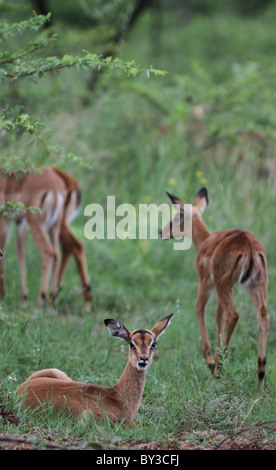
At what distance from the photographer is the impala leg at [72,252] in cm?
903

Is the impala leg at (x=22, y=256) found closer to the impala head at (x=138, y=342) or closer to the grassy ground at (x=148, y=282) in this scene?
the grassy ground at (x=148, y=282)

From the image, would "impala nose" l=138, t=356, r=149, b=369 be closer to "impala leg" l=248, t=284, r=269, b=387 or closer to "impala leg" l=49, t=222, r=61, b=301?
"impala leg" l=248, t=284, r=269, b=387

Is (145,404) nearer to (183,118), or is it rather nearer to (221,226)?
(221,226)

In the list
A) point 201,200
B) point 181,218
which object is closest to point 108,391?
point 181,218

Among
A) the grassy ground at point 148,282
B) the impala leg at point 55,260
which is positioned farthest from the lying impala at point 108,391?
the impala leg at point 55,260

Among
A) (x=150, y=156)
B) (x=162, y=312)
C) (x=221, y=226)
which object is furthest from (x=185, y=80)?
(x=162, y=312)

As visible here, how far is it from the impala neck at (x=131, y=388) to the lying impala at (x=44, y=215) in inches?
131

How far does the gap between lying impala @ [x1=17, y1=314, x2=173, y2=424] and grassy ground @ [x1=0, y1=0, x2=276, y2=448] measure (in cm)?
11

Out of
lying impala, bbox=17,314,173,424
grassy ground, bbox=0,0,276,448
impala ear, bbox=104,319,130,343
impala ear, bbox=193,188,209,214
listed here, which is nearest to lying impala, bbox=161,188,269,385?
grassy ground, bbox=0,0,276,448

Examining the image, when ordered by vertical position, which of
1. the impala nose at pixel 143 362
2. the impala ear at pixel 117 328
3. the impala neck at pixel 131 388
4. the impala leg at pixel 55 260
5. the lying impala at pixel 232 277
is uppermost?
the impala leg at pixel 55 260

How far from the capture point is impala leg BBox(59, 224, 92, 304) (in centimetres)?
903

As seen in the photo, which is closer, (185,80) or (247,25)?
(185,80)
